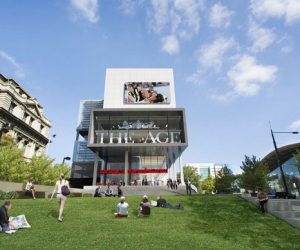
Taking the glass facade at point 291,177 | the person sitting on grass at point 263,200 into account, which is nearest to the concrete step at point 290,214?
the person sitting on grass at point 263,200

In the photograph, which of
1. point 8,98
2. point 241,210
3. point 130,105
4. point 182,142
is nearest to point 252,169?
point 182,142

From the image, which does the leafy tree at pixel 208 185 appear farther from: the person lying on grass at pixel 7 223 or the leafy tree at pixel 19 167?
the person lying on grass at pixel 7 223

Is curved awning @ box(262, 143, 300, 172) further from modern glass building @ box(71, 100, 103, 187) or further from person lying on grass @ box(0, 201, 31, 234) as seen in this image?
person lying on grass @ box(0, 201, 31, 234)

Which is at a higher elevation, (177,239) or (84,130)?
(84,130)

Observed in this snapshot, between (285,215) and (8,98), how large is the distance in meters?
61.0

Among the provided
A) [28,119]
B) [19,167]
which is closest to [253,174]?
[19,167]

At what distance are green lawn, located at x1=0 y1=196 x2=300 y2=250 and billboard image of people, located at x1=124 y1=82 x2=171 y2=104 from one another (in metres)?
37.1

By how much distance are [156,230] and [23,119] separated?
66120 mm

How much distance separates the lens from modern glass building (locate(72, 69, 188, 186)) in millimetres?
46281

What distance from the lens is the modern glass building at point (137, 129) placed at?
46.3m

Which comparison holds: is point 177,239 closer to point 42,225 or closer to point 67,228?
point 67,228

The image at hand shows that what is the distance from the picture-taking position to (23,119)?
2655 inches

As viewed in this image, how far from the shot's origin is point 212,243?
380 inches

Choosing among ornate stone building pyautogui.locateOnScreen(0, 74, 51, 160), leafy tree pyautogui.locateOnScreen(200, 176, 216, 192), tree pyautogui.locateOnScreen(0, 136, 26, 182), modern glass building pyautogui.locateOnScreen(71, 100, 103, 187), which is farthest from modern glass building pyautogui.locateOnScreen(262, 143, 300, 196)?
ornate stone building pyautogui.locateOnScreen(0, 74, 51, 160)
